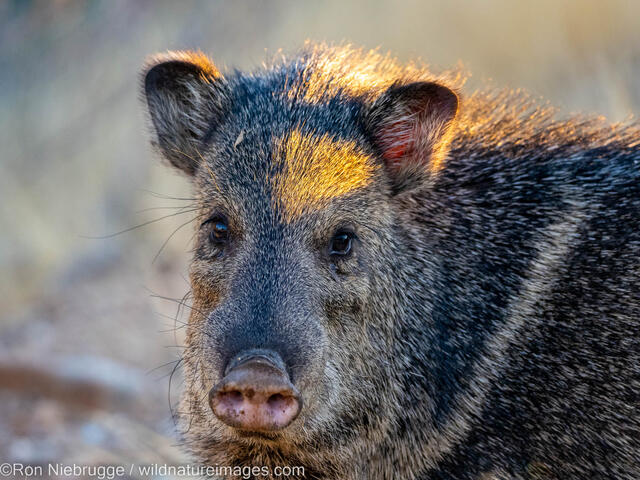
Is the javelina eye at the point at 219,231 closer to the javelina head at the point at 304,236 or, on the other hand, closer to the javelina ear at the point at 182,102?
the javelina head at the point at 304,236

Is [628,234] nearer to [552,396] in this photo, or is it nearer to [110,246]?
[552,396]

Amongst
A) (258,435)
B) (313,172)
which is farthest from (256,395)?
(313,172)

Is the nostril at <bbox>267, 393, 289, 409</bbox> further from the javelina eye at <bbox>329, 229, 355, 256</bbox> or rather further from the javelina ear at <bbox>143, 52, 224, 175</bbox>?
the javelina ear at <bbox>143, 52, 224, 175</bbox>

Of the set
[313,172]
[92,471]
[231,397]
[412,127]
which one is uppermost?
[412,127]

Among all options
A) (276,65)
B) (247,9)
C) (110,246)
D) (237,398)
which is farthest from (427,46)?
(237,398)

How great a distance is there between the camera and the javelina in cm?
345

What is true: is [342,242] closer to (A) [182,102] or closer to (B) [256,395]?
(B) [256,395]

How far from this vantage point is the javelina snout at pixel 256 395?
112 inches

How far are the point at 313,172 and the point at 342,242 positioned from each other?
0.34 m

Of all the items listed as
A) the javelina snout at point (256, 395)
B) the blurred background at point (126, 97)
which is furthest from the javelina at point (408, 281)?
the blurred background at point (126, 97)

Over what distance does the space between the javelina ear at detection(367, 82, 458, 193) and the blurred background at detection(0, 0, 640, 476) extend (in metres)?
3.64

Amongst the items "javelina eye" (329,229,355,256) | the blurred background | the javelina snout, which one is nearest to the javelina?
"javelina eye" (329,229,355,256)

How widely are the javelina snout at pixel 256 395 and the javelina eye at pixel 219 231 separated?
81cm

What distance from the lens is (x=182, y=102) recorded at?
4.13 m
